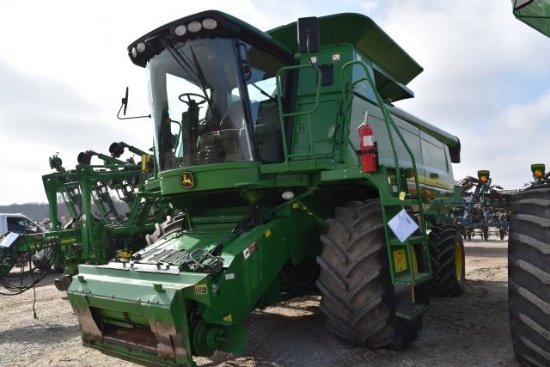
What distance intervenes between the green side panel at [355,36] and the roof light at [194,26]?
5.09 feet

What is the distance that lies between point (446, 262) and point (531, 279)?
13.0 feet

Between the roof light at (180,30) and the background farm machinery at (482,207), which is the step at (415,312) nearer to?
the roof light at (180,30)

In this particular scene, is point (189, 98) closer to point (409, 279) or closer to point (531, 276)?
point (409, 279)

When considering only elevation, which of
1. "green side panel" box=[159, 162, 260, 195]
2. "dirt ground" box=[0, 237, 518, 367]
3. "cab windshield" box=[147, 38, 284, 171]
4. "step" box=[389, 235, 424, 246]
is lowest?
"dirt ground" box=[0, 237, 518, 367]

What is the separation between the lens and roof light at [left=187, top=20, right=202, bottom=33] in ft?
13.1

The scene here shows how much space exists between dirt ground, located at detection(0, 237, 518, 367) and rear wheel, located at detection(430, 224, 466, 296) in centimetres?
17

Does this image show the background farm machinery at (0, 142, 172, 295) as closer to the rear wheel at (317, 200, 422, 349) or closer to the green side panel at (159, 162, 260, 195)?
the green side panel at (159, 162, 260, 195)

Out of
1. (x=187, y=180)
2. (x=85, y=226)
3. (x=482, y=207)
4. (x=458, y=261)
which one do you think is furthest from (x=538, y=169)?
(x=482, y=207)

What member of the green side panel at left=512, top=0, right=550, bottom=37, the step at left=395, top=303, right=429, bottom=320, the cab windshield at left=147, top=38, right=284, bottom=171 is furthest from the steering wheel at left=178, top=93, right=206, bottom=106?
the green side panel at left=512, top=0, right=550, bottom=37

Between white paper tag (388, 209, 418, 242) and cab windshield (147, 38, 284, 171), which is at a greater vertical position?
cab windshield (147, 38, 284, 171)

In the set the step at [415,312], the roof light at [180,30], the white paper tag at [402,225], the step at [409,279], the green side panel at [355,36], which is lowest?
the step at [415,312]

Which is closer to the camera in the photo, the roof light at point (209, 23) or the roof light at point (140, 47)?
the roof light at point (209, 23)

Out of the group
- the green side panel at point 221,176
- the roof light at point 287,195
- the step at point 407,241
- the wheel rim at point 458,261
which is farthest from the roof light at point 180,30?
the wheel rim at point 458,261

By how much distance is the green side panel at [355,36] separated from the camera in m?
5.03
